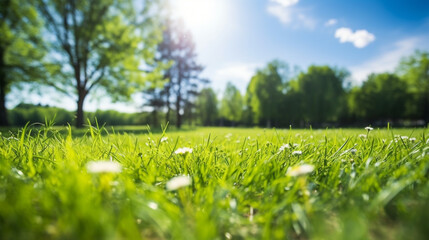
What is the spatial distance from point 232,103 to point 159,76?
83.7 ft

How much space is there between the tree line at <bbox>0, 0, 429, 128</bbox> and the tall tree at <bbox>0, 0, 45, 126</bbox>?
0.14ft

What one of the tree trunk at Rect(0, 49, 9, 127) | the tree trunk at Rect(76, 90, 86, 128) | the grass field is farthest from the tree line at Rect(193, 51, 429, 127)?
the grass field

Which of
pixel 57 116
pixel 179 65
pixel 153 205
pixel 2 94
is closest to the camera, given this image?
pixel 153 205

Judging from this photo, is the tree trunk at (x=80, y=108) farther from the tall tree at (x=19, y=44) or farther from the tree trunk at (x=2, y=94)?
the tree trunk at (x=2, y=94)

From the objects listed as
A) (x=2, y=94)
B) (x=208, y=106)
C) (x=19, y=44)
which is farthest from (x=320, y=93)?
(x=2, y=94)

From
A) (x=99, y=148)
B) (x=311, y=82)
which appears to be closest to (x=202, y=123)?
(x=311, y=82)

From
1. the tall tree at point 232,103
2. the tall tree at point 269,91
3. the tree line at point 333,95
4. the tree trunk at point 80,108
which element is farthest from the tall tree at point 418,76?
the tree trunk at point 80,108

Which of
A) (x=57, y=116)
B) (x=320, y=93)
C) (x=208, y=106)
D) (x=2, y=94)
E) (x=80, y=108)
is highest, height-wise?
(x=320, y=93)

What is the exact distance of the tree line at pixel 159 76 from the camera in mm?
10352

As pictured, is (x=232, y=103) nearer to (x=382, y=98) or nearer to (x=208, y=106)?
(x=208, y=106)

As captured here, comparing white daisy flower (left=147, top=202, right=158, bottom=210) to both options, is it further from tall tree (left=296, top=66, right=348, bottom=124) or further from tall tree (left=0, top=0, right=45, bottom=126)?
tall tree (left=296, top=66, right=348, bottom=124)

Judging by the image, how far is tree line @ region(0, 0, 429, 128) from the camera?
408 inches

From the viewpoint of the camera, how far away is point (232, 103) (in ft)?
123

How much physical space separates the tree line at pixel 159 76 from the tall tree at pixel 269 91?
0.14m
